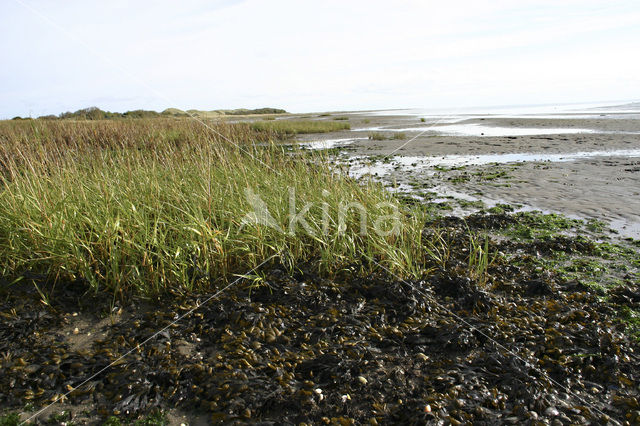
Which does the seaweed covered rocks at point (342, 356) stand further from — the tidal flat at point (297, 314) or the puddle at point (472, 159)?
the puddle at point (472, 159)

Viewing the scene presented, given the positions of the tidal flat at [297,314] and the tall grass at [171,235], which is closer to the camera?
the tidal flat at [297,314]

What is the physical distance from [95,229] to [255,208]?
5.29 ft

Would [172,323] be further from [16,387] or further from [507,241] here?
[507,241]

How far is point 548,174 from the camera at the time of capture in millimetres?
9438

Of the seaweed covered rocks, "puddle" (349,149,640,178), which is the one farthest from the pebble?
"puddle" (349,149,640,178)

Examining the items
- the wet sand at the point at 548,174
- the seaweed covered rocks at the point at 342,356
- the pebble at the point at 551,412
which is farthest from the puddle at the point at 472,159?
the pebble at the point at 551,412

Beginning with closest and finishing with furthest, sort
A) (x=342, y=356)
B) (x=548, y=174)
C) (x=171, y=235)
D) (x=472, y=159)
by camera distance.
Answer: (x=342, y=356)
(x=171, y=235)
(x=548, y=174)
(x=472, y=159)

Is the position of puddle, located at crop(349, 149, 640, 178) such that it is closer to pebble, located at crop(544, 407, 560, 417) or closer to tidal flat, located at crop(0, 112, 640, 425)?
tidal flat, located at crop(0, 112, 640, 425)

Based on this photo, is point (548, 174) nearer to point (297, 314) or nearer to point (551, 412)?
point (297, 314)

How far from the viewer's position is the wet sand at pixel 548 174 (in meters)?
6.99

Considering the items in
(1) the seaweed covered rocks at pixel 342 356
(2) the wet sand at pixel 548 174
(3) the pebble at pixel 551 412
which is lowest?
(3) the pebble at pixel 551 412

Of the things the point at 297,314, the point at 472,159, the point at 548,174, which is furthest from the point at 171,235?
the point at 472,159

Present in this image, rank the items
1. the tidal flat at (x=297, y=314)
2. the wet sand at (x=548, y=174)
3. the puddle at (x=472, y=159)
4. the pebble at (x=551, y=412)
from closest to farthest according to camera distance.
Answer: the pebble at (x=551, y=412) → the tidal flat at (x=297, y=314) → the wet sand at (x=548, y=174) → the puddle at (x=472, y=159)

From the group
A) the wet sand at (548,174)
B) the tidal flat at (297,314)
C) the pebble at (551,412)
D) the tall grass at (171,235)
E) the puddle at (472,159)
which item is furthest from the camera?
the puddle at (472,159)
